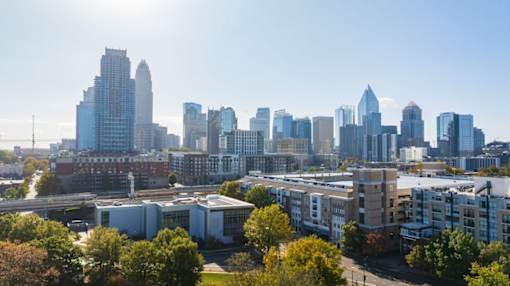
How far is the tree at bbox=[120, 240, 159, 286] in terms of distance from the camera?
103 feet

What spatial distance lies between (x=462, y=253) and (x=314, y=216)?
23.4m

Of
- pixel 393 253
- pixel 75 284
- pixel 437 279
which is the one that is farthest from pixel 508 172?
pixel 75 284

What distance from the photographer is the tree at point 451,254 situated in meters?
35.8

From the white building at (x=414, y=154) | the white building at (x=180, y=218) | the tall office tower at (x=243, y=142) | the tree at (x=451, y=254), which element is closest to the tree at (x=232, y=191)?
the white building at (x=180, y=218)

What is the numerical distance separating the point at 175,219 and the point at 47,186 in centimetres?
5209

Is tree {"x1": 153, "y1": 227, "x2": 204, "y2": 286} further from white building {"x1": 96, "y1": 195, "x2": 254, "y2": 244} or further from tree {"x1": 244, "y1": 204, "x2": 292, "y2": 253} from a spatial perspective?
white building {"x1": 96, "y1": 195, "x2": 254, "y2": 244}

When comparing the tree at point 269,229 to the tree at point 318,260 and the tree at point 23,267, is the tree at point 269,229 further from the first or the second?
the tree at point 23,267

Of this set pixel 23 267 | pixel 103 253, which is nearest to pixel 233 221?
pixel 103 253

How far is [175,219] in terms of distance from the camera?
5366 centimetres

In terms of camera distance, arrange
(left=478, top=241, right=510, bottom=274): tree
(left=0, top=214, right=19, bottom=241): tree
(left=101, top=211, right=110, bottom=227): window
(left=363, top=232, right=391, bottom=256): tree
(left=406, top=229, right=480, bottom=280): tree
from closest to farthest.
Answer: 1. (left=478, top=241, right=510, bottom=274): tree
2. (left=406, top=229, right=480, bottom=280): tree
3. (left=0, top=214, right=19, bottom=241): tree
4. (left=363, top=232, right=391, bottom=256): tree
5. (left=101, top=211, right=110, bottom=227): window

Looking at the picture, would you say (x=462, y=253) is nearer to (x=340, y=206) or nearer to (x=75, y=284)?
(x=340, y=206)

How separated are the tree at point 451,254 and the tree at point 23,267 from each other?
34402 mm

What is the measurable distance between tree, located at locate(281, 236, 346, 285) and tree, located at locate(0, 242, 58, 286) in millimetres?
18691

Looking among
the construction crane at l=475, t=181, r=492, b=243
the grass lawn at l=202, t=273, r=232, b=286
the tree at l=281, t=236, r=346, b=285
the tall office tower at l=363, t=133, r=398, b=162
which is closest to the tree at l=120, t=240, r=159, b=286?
the grass lawn at l=202, t=273, r=232, b=286
